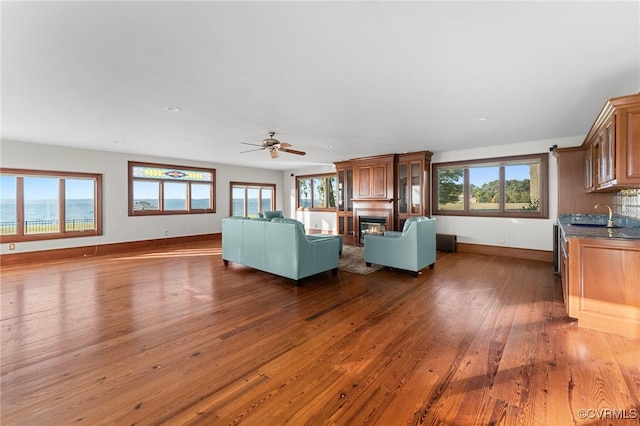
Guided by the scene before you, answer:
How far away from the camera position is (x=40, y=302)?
349 centimetres

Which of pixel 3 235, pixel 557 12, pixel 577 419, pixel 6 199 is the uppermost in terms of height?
pixel 557 12

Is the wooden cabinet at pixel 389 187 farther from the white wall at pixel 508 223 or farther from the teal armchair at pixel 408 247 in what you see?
the teal armchair at pixel 408 247

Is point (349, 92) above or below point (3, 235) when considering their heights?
above

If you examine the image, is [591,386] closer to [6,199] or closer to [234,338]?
[234,338]

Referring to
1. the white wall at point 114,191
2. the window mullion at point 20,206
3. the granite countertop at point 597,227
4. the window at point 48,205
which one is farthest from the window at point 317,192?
the window mullion at point 20,206

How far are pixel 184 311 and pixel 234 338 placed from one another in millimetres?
1010

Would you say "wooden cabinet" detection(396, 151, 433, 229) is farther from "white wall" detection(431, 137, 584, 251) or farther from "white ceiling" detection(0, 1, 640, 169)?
"white ceiling" detection(0, 1, 640, 169)

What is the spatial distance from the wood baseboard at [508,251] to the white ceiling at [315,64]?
8.51 ft

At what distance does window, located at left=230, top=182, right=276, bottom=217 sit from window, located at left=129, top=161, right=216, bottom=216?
892 millimetres

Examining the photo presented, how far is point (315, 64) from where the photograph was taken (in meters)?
2.55

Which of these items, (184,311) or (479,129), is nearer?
(184,311)

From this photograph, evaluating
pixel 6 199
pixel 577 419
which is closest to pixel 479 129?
pixel 577 419

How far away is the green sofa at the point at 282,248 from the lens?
4.07 meters

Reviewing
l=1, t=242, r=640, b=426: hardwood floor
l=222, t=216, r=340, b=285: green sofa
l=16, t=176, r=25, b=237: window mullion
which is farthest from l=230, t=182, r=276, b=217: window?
l=1, t=242, r=640, b=426: hardwood floor
